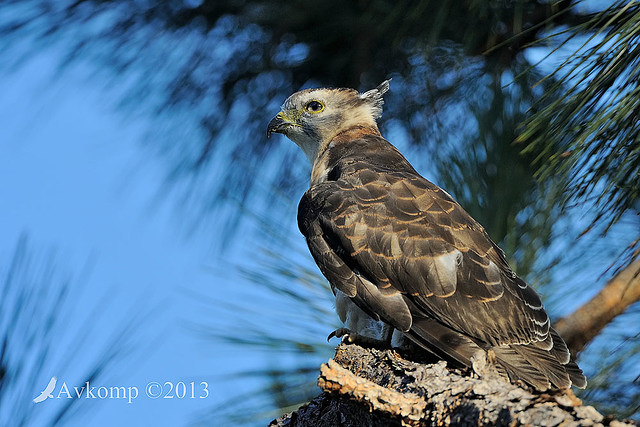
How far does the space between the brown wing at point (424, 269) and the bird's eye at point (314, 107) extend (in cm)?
110

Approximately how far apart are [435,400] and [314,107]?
8.74 ft

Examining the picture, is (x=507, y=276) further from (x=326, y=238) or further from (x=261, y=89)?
(x=261, y=89)

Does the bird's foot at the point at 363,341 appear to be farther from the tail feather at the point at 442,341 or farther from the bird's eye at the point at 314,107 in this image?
the bird's eye at the point at 314,107

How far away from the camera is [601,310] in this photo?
324 cm

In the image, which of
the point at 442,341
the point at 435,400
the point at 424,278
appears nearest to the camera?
the point at 435,400

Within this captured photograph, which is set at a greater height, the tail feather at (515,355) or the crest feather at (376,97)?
the crest feather at (376,97)

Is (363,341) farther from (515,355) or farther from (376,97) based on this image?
(376,97)

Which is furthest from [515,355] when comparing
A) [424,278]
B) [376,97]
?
[376,97]

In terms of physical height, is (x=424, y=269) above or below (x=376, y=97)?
below

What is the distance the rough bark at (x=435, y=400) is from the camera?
5.46 feet

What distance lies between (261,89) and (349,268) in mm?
1843

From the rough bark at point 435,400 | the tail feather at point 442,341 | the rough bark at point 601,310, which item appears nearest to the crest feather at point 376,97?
the rough bark at point 601,310

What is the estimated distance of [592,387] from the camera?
3631mm

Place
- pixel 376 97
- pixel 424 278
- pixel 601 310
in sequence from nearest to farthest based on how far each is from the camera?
pixel 424 278, pixel 601 310, pixel 376 97
